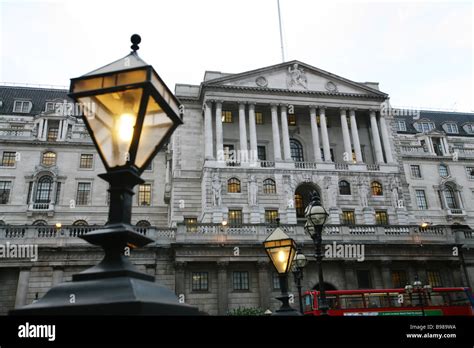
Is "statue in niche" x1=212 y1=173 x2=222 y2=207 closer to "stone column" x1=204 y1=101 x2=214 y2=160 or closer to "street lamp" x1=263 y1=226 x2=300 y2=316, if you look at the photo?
"stone column" x1=204 y1=101 x2=214 y2=160

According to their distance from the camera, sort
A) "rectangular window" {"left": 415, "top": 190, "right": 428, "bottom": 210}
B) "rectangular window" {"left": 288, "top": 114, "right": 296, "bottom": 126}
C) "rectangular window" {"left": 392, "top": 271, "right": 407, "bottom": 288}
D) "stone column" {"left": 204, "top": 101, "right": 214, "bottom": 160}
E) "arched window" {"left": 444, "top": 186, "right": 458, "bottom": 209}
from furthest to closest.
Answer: "arched window" {"left": 444, "top": 186, "right": 458, "bottom": 209}, "rectangular window" {"left": 415, "top": 190, "right": 428, "bottom": 210}, "rectangular window" {"left": 288, "top": 114, "right": 296, "bottom": 126}, "stone column" {"left": 204, "top": 101, "right": 214, "bottom": 160}, "rectangular window" {"left": 392, "top": 271, "right": 407, "bottom": 288}

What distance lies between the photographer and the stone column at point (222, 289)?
92.2 ft

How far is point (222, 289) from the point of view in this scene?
2873 cm

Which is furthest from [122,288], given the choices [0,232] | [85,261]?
[0,232]

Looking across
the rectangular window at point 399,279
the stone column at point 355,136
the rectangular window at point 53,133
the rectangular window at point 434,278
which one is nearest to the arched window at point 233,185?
the stone column at point 355,136

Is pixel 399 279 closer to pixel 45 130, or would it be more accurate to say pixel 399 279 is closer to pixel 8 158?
pixel 45 130

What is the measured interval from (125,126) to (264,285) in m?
27.5

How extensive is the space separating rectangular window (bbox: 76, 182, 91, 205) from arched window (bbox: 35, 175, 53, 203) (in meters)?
3.11

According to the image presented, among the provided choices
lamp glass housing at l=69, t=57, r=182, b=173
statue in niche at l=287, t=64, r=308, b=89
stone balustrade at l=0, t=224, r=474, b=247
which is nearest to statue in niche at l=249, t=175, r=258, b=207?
stone balustrade at l=0, t=224, r=474, b=247

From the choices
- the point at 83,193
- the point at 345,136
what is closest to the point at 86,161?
the point at 83,193

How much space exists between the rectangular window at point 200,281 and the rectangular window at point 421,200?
3723cm

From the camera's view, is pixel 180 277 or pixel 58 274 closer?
pixel 58 274

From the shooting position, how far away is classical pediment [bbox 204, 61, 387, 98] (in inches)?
1688

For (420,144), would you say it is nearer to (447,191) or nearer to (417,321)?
(447,191)
